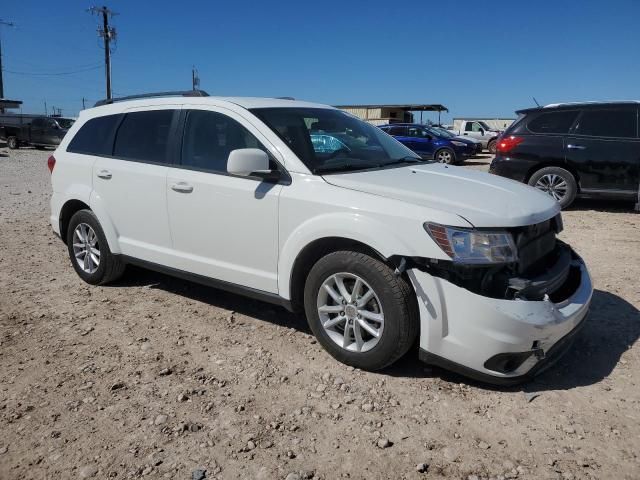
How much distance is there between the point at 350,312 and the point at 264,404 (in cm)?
76

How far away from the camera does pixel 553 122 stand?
27.5ft

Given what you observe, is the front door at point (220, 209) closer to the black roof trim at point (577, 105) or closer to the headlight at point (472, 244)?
the headlight at point (472, 244)

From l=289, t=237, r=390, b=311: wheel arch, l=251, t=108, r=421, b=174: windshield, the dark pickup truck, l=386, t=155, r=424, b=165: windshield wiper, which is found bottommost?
l=289, t=237, r=390, b=311: wheel arch

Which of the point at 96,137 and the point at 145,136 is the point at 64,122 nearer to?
the point at 96,137

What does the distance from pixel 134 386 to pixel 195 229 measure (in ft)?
4.15

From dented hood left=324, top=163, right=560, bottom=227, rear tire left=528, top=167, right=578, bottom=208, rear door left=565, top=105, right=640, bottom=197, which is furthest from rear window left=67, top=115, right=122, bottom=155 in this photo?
rear door left=565, top=105, right=640, bottom=197

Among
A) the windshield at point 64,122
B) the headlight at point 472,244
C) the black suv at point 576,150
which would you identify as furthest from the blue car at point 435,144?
the headlight at point 472,244

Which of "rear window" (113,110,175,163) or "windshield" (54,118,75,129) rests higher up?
"windshield" (54,118,75,129)

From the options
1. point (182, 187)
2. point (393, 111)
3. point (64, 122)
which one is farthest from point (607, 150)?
point (393, 111)

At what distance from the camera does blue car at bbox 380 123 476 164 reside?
18.8 meters

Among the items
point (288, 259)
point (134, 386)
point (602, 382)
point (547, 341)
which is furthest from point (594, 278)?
point (134, 386)

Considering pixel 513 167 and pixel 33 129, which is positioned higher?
pixel 33 129

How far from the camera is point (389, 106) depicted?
3897cm

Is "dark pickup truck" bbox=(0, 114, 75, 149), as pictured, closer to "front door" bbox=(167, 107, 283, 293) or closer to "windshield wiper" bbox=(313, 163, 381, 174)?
"front door" bbox=(167, 107, 283, 293)
